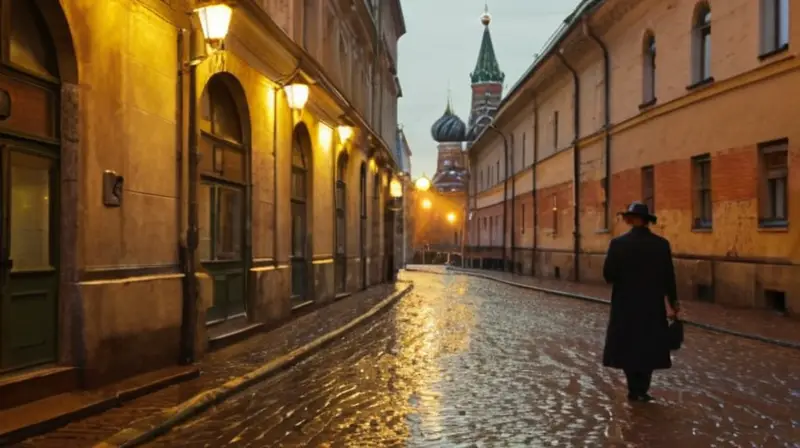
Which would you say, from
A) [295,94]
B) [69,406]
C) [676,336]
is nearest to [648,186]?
[295,94]

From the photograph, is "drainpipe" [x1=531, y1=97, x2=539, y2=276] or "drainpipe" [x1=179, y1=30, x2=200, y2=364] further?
"drainpipe" [x1=531, y1=97, x2=539, y2=276]

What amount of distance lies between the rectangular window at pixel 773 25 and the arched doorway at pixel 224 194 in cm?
1039

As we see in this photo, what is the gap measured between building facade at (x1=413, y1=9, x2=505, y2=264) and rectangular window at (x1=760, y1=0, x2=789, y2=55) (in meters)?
57.1

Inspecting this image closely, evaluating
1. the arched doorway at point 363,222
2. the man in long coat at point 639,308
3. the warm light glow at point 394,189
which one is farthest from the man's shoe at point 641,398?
the warm light glow at point 394,189

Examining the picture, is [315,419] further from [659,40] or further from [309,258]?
[659,40]

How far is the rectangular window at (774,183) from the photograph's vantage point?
16047 millimetres

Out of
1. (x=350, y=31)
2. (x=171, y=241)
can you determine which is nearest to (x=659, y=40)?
(x=350, y=31)

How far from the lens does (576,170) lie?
29047 mm

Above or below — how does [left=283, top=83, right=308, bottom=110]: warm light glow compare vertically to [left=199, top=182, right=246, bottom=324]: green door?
above

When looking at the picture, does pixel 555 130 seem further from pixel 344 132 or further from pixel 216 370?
pixel 216 370

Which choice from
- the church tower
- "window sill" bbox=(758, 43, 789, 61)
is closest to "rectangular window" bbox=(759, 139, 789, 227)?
"window sill" bbox=(758, 43, 789, 61)

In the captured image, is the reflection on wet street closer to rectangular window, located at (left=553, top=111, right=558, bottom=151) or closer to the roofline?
the roofline

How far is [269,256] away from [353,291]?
362 inches

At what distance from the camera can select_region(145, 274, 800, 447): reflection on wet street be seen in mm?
6297
